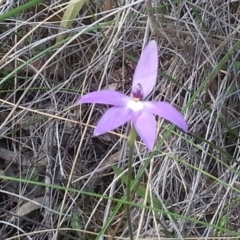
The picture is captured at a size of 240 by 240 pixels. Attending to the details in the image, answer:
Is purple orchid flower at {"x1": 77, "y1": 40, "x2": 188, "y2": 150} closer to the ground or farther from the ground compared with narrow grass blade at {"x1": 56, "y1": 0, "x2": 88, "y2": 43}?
farther from the ground

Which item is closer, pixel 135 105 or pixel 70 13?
pixel 135 105

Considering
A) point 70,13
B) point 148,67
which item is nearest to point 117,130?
point 70,13

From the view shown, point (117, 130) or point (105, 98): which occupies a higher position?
point (105, 98)

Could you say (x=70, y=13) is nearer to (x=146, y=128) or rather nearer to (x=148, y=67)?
(x=148, y=67)

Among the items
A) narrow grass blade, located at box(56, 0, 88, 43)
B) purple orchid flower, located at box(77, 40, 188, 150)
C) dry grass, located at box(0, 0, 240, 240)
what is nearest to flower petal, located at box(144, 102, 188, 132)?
purple orchid flower, located at box(77, 40, 188, 150)

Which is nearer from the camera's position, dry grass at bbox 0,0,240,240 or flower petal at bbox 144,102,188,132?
flower petal at bbox 144,102,188,132

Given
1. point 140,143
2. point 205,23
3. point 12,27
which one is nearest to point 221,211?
point 140,143

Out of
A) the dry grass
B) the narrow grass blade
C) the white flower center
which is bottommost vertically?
the dry grass

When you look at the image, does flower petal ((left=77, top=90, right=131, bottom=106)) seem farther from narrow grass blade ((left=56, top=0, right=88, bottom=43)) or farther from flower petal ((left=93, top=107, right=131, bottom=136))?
narrow grass blade ((left=56, top=0, right=88, bottom=43))
